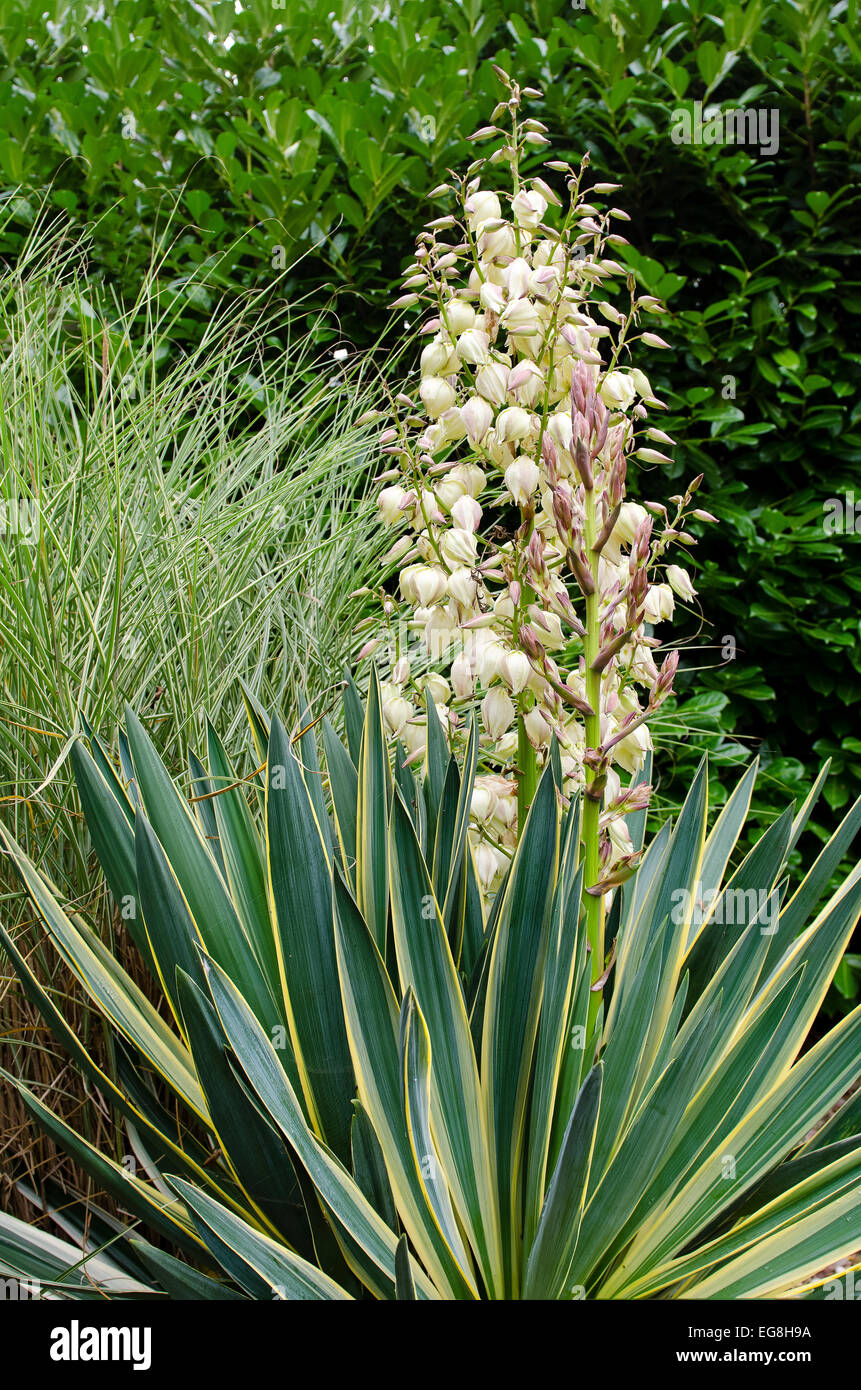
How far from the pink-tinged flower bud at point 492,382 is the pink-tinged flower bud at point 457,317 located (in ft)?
0.23

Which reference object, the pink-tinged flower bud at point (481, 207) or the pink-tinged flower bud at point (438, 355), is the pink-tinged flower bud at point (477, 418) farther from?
the pink-tinged flower bud at point (481, 207)

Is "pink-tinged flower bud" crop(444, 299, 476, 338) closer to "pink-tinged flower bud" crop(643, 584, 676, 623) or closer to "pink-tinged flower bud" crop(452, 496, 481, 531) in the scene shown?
"pink-tinged flower bud" crop(452, 496, 481, 531)

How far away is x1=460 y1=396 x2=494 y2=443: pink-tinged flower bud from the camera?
3.82 feet

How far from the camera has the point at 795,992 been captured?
1.15 meters

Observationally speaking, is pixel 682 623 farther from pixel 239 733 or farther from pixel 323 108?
pixel 323 108

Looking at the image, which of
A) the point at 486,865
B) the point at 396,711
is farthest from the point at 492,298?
the point at 486,865

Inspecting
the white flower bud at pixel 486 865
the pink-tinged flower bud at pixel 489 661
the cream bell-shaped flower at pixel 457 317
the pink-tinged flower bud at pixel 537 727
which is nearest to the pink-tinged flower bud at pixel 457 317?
the cream bell-shaped flower at pixel 457 317

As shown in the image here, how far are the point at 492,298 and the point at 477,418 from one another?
0.14 m

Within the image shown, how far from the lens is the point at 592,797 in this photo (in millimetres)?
1077

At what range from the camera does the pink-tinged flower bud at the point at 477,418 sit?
117 cm

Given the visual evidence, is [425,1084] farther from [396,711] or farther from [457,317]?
[457,317]

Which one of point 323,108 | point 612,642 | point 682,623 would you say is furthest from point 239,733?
point 323,108

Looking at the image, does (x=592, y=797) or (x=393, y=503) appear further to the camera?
(x=393, y=503)

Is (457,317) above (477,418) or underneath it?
above
